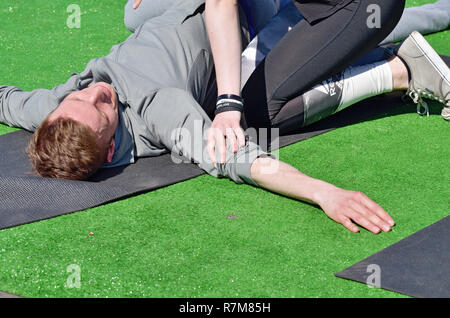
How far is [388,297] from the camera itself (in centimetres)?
198

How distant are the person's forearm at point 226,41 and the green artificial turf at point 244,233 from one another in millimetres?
440

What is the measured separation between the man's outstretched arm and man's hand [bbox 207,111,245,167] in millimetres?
124

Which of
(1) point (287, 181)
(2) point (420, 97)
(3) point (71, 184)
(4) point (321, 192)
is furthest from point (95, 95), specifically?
(2) point (420, 97)

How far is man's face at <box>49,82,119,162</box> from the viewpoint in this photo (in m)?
2.78

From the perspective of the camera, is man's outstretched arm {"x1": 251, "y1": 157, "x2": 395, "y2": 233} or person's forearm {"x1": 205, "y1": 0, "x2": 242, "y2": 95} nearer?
man's outstretched arm {"x1": 251, "y1": 157, "x2": 395, "y2": 233}

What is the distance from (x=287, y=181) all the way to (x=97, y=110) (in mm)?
931

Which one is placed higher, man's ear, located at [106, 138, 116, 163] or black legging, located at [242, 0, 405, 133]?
black legging, located at [242, 0, 405, 133]

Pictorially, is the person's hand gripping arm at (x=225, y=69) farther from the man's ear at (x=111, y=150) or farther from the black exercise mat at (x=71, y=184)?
the man's ear at (x=111, y=150)

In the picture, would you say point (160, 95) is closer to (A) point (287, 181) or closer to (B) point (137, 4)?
(A) point (287, 181)

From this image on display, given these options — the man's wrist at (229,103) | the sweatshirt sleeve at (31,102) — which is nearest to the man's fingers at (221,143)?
the man's wrist at (229,103)

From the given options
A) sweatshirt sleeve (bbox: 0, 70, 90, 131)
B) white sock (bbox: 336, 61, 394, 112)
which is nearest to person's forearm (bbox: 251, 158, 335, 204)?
white sock (bbox: 336, 61, 394, 112)

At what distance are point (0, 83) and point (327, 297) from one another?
2.74 m

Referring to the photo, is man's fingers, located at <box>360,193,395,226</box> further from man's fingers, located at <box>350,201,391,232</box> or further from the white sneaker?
the white sneaker

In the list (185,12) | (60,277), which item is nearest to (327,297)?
(60,277)
